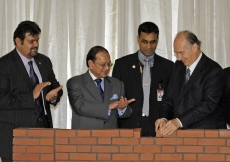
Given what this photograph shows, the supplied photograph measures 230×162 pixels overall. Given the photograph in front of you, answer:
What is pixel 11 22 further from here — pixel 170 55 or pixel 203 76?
pixel 203 76

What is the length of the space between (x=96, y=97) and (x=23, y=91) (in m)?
0.78

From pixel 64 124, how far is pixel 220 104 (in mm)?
2773

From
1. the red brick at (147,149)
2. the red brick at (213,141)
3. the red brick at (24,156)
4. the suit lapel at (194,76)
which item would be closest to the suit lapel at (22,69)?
the red brick at (24,156)

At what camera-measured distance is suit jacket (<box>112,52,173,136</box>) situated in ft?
20.6

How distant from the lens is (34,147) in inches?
191

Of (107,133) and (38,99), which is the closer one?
(107,133)

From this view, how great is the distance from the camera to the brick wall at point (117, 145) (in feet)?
15.6

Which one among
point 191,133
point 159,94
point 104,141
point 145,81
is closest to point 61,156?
point 104,141

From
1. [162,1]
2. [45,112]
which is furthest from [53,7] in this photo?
[45,112]

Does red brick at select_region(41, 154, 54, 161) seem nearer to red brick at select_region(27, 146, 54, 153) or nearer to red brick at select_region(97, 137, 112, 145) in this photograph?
red brick at select_region(27, 146, 54, 153)

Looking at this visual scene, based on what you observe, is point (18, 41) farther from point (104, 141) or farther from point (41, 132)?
point (104, 141)

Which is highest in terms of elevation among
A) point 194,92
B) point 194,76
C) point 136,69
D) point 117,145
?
point 136,69

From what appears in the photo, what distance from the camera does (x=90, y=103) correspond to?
539cm

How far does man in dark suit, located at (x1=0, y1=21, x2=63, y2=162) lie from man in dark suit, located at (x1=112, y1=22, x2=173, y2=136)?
2.99 feet
